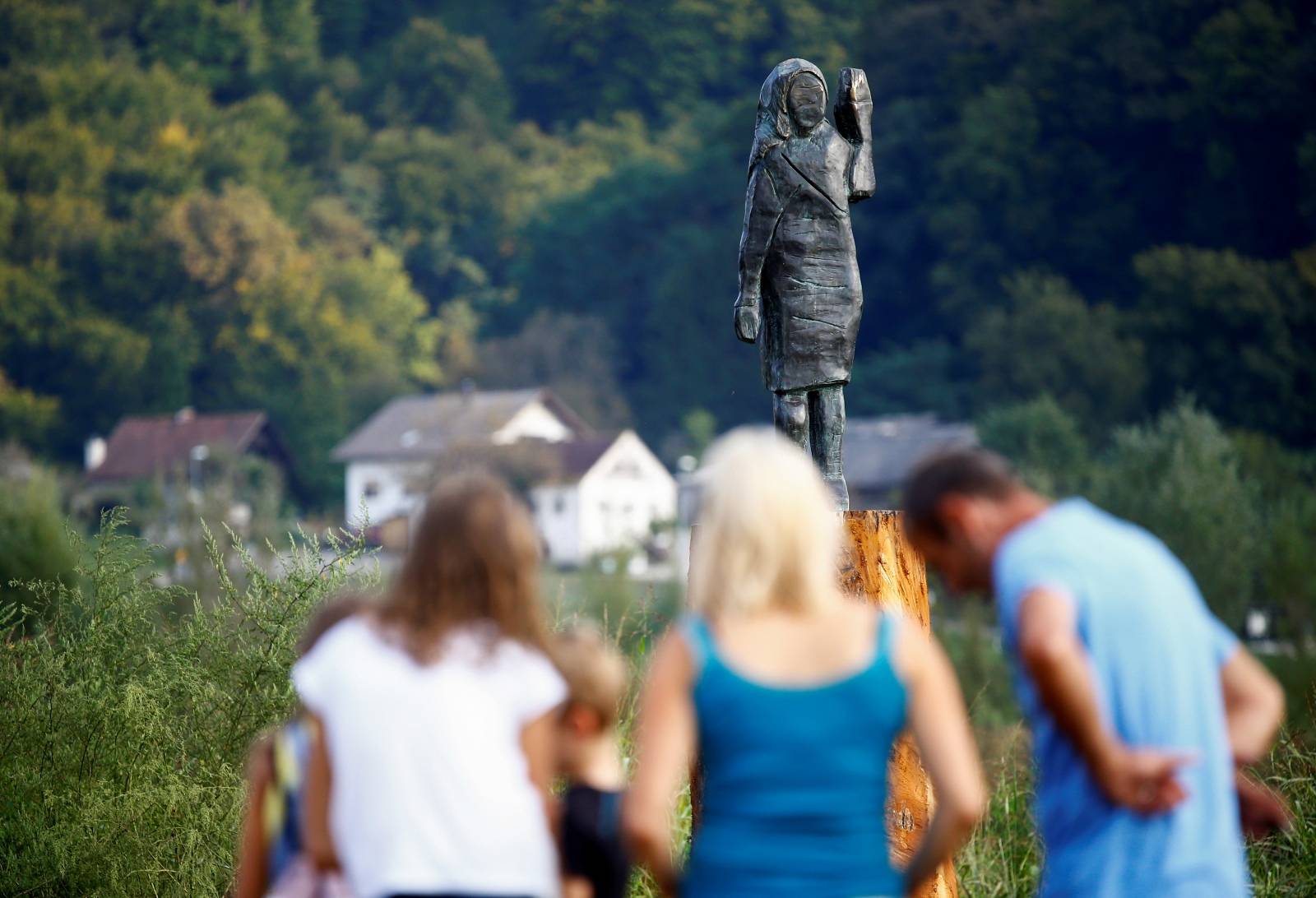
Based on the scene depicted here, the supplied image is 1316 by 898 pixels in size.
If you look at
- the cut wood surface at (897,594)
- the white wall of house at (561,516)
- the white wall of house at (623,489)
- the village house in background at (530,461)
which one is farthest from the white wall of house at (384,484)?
the cut wood surface at (897,594)

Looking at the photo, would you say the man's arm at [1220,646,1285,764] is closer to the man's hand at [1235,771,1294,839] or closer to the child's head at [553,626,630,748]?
the man's hand at [1235,771,1294,839]

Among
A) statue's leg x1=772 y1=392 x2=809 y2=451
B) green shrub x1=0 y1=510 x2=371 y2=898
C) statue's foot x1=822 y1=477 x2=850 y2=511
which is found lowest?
green shrub x1=0 y1=510 x2=371 y2=898

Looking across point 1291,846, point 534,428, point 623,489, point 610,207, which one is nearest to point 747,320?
point 1291,846

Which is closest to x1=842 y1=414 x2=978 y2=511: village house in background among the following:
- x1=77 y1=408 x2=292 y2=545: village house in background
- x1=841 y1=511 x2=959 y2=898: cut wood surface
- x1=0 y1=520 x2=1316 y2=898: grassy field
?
x1=77 y1=408 x2=292 y2=545: village house in background

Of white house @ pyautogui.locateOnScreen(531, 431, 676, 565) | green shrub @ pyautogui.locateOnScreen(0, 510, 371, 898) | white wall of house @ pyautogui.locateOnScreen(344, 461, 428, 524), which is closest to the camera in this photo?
green shrub @ pyautogui.locateOnScreen(0, 510, 371, 898)

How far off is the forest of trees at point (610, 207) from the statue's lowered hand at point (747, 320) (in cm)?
3680

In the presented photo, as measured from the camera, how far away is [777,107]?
25.2ft

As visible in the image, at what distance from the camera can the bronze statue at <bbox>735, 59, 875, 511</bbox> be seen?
7.74m

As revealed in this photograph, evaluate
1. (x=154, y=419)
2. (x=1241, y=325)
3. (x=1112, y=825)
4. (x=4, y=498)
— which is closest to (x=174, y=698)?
(x=1112, y=825)

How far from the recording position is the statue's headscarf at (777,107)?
7672mm

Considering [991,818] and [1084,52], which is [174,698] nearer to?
[991,818]

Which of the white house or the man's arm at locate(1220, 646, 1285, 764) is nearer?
the man's arm at locate(1220, 646, 1285, 764)

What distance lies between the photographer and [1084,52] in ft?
173

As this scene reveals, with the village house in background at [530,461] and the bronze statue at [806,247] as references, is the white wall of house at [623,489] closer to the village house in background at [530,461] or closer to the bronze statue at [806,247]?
the village house in background at [530,461]
